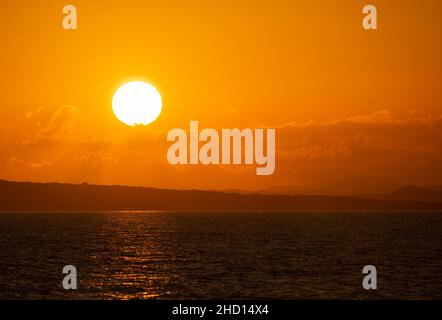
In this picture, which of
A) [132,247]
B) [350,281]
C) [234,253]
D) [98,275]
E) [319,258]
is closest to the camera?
[350,281]

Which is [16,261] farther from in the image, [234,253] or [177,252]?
[234,253]

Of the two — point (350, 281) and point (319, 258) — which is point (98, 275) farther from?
point (319, 258)

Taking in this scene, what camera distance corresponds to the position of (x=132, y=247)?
11794 centimetres

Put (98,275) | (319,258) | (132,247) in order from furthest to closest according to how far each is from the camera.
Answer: (132,247), (319,258), (98,275)

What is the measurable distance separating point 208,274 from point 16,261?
1202 inches

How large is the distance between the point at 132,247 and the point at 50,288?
5799 cm

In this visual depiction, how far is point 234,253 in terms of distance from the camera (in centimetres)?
10238
